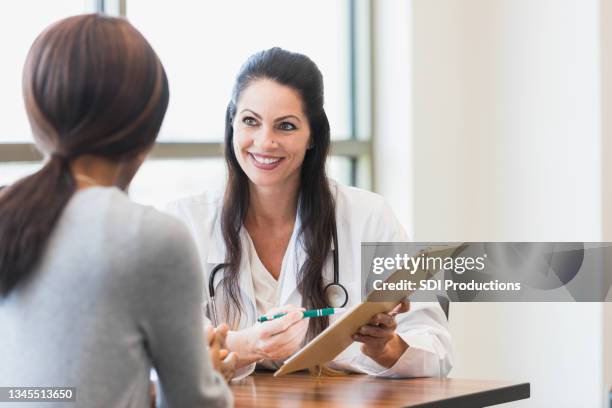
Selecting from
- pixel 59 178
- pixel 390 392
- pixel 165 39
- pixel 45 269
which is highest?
pixel 165 39

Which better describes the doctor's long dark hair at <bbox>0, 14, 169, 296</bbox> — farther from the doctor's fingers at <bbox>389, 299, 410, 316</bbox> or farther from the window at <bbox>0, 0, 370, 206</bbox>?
the window at <bbox>0, 0, 370, 206</bbox>

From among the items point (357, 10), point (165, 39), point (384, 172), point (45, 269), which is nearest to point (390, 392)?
point (45, 269)

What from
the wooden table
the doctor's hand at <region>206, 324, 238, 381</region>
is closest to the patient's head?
the doctor's hand at <region>206, 324, 238, 381</region>

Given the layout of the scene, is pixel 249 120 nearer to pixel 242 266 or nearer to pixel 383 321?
pixel 242 266

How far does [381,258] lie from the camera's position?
2.62 metres

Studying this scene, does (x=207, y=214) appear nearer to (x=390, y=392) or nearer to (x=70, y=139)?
(x=390, y=392)

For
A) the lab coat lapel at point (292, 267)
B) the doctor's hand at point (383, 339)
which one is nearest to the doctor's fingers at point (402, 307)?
the doctor's hand at point (383, 339)

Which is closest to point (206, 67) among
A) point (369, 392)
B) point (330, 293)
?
point (330, 293)

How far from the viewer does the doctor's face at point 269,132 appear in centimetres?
264

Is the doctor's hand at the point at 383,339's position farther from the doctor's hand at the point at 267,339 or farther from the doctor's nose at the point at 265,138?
the doctor's nose at the point at 265,138

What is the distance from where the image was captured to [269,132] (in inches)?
104

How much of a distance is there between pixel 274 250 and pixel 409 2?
1.75 m

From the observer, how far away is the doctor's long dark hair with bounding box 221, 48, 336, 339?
2.54 m

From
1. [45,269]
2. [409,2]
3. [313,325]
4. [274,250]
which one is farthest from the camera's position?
[409,2]
